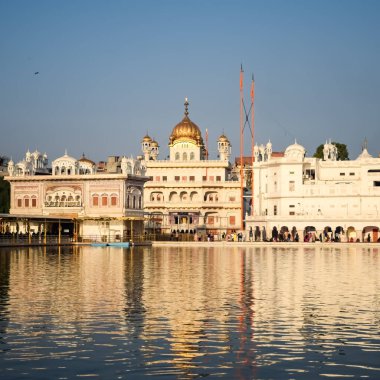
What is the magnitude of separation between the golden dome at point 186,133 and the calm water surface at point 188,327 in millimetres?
72916

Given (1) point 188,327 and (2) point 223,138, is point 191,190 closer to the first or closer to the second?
(2) point 223,138

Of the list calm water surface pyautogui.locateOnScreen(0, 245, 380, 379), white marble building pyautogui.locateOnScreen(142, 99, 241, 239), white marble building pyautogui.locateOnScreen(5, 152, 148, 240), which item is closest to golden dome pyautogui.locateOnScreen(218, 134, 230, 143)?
white marble building pyautogui.locateOnScreen(142, 99, 241, 239)

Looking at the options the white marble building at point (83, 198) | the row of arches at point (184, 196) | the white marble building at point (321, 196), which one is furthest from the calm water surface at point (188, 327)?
the row of arches at point (184, 196)

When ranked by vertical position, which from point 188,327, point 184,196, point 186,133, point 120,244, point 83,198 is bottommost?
point 188,327

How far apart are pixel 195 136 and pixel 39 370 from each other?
308ft

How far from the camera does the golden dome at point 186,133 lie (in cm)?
10762

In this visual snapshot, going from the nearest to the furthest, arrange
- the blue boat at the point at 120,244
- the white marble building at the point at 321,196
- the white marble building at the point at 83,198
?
1. the blue boat at the point at 120,244
2. the white marble building at the point at 83,198
3. the white marble building at the point at 321,196

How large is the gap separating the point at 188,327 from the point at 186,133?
88.6 meters

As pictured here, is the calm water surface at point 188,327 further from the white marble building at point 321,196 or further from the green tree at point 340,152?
the green tree at point 340,152

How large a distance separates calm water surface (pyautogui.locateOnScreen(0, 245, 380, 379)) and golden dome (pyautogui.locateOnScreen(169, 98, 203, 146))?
72.9m

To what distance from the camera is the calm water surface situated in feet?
48.8

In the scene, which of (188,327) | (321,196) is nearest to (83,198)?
(321,196)

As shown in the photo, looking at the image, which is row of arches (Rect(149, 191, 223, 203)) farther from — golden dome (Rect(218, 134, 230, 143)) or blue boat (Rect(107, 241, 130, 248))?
blue boat (Rect(107, 241, 130, 248))

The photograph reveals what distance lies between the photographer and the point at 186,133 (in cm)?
10769
